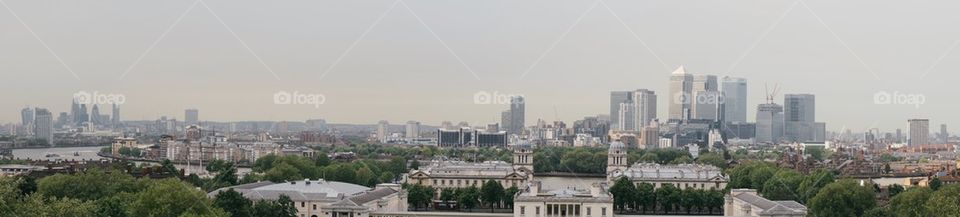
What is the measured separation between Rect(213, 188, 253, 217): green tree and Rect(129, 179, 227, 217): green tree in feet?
9.59

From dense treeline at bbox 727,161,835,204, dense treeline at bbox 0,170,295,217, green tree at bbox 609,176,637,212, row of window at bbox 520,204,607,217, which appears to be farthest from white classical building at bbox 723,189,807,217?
dense treeline at bbox 0,170,295,217

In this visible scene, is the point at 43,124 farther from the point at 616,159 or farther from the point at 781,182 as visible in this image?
the point at 781,182

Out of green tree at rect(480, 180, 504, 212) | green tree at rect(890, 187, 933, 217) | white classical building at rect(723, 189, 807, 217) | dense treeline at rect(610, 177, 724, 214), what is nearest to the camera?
white classical building at rect(723, 189, 807, 217)

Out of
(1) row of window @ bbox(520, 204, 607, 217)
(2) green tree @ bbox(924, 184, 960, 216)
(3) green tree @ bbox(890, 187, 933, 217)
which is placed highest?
(2) green tree @ bbox(924, 184, 960, 216)

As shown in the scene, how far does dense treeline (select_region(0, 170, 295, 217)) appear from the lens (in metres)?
33.3

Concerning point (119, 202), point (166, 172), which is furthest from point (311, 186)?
point (166, 172)

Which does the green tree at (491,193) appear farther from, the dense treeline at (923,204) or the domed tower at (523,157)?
the domed tower at (523,157)

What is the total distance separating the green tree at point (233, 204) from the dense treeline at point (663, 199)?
74.1 feet

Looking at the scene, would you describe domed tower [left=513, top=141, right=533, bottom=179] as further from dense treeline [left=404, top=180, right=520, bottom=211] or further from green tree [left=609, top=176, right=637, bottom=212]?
green tree [left=609, top=176, right=637, bottom=212]

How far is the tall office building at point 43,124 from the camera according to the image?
19275 cm

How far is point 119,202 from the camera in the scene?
41875mm

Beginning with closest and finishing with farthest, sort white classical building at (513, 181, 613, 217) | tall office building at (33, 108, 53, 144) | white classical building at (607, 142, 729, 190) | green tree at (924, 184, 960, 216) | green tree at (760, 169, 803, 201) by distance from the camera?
green tree at (924, 184, 960, 216) → white classical building at (513, 181, 613, 217) → green tree at (760, 169, 803, 201) → white classical building at (607, 142, 729, 190) → tall office building at (33, 108, 53, 144)

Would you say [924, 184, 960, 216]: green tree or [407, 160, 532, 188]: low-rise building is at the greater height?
[924, 184, 960, 216]: green tree

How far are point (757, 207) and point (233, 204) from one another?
772 inches
